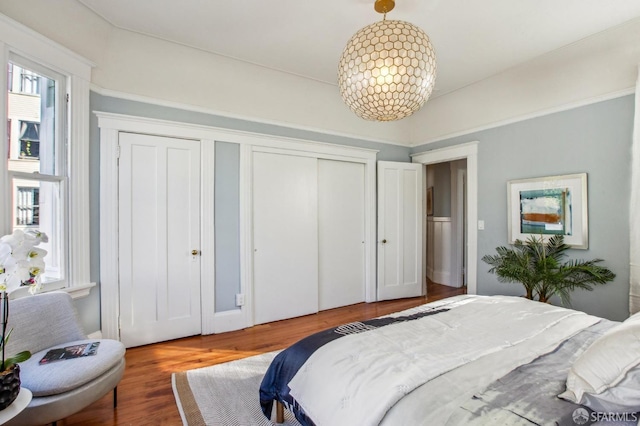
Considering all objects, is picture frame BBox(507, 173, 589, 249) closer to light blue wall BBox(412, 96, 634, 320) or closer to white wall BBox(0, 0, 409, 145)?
light blue wall BBox(412, 96, 634, 320)

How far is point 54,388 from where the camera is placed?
1.54 m

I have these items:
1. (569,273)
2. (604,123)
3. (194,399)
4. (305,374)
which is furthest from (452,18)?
(194,399)

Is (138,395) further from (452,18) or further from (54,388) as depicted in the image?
(452,18)

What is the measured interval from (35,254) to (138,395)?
4.24 ft

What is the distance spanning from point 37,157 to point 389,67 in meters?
2.65

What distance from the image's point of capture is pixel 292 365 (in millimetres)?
1524

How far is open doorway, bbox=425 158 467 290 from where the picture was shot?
17.5 feet

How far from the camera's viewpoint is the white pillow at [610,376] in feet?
3.08

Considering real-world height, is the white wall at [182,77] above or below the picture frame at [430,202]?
above

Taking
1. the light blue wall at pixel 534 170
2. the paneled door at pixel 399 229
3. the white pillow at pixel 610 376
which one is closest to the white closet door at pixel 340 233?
the paneled door at pixel 399 229

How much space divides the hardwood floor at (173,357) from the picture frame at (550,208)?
69.7 inches

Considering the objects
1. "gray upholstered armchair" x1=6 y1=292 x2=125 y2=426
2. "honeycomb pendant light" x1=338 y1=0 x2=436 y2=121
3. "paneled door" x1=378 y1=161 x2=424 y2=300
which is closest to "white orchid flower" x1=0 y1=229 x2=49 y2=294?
"gray upholstered armchair" x1=6 y1=292 x2=125 y2=426

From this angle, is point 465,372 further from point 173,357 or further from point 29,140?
point 29,140

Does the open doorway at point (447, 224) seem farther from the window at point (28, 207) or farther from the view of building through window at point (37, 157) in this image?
the window at point (28, 207)
